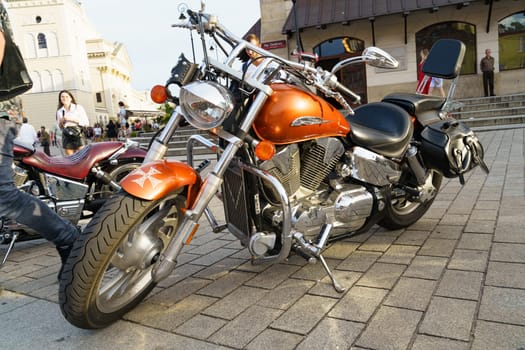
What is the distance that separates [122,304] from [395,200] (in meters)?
2.24

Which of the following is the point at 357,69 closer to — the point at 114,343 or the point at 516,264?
the point at 516,264

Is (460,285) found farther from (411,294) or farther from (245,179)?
(245,179)

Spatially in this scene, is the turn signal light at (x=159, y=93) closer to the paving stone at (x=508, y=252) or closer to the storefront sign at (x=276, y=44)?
the paving stone at (x=508, y=252)

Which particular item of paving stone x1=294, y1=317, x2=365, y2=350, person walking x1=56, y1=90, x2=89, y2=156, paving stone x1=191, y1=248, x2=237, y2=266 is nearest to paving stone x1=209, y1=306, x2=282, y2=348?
paving stone x1=294, y1=317, x2=365, y2=350

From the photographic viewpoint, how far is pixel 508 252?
9.66ft

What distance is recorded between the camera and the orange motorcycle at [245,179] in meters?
2.07

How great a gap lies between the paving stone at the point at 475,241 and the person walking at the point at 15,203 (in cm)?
283

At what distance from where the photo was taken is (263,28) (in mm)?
17609

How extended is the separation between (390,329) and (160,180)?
1.36 metres

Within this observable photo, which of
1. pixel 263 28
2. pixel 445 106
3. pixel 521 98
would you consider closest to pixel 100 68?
pixel 263 28

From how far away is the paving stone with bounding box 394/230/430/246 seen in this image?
338 cm

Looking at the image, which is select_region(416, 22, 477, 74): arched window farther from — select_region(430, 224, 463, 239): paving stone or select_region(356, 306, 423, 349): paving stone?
select_region(356, 306, 423, 349): paving stone

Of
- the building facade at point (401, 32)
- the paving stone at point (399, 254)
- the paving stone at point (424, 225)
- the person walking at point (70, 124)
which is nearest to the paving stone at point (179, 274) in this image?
the paving stone at point (399, 254)

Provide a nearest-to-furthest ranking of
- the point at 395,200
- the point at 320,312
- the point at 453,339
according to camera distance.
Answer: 1. the point at 453,339
2. the point at 320,312
3. the point at 395,200
